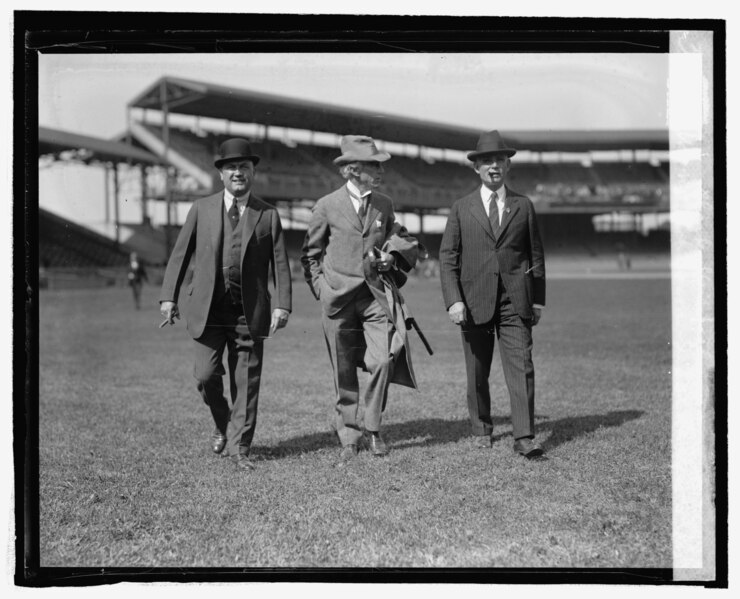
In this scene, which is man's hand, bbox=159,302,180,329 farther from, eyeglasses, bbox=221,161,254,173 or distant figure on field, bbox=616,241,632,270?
distant figure on field, bbox=616,241,632,270

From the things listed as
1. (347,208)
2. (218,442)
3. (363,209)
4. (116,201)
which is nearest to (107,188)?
(116,201)

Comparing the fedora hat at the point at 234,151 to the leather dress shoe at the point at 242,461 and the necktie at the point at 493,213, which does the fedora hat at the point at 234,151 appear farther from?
the leather dress shoe at the point at 242,461

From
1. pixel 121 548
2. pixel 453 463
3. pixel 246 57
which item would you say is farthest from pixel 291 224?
pixel 121 548

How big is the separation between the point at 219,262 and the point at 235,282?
16 cm

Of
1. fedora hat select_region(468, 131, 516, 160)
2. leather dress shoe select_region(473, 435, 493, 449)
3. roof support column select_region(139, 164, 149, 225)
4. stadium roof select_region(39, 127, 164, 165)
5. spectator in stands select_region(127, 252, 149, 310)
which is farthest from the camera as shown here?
spectator in stands select_region(127, 252, 149, 310)

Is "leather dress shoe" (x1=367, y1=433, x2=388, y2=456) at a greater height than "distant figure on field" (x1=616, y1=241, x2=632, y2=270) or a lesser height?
lesser

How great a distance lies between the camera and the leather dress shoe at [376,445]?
5.08 meters

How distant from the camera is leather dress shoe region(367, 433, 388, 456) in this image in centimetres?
508

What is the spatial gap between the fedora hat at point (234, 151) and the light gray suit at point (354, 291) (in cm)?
56

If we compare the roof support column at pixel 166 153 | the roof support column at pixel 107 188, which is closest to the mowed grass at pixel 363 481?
the roof support column at pixel 166 153

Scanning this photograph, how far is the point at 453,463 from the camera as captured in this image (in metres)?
4.84

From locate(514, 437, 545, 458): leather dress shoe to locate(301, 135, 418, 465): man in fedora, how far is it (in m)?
0.79

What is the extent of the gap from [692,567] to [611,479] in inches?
28.9

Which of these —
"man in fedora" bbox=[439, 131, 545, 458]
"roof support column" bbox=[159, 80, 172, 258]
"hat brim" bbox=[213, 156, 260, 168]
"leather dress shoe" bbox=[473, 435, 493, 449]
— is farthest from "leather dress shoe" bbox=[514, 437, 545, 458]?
"roof support column" bbox=[159, 80, 172, 258]
